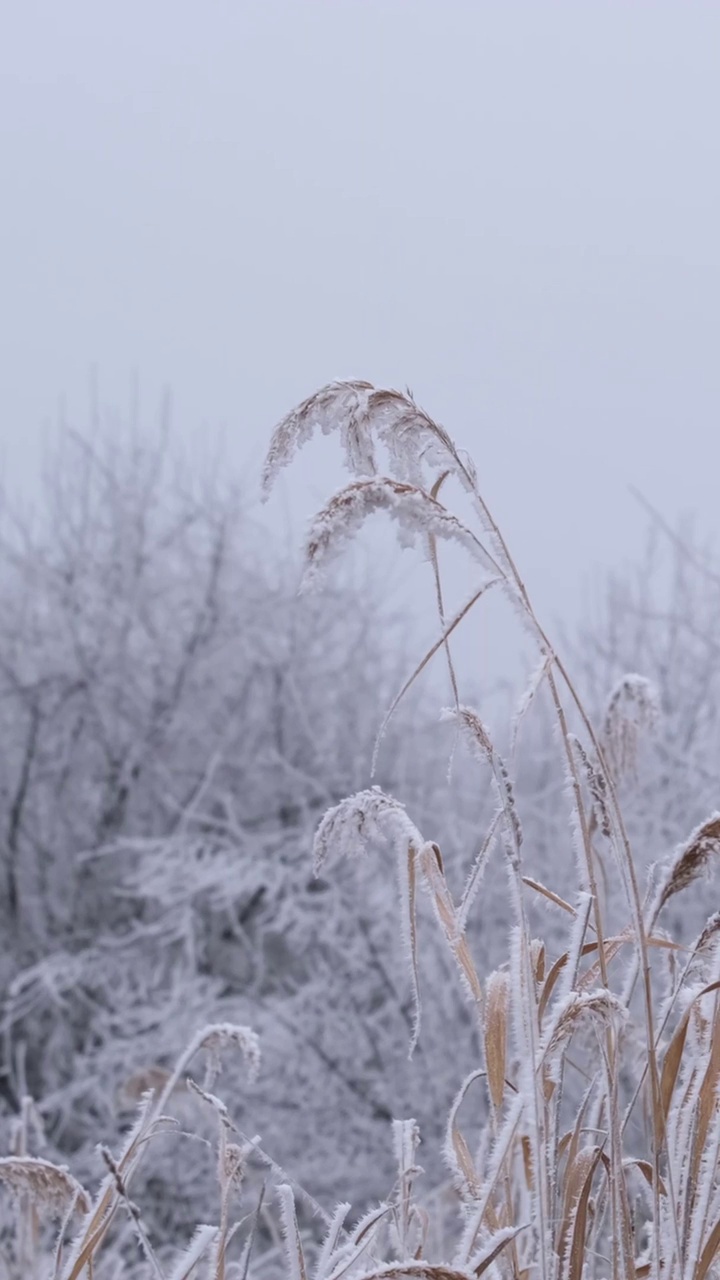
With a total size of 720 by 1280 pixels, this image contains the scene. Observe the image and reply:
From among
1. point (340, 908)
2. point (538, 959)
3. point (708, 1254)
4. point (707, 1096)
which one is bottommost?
point (708, 1254)

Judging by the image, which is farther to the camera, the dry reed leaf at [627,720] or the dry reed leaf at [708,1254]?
the dry reed leaf at [627,720]

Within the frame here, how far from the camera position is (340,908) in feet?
28.6

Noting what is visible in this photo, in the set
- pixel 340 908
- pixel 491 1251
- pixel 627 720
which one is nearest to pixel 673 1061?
pixel 491 1251

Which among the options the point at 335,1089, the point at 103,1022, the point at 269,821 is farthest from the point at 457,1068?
the point at 269,821

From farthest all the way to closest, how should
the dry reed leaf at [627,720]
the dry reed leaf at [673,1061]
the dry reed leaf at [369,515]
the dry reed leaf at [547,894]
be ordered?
1. the dry reed leaf at [627,720]
2. the dry reed leaf at [547,894]
3. the dry reed leaf at [673,1061]
4. the dry reed leaf at [369,515]

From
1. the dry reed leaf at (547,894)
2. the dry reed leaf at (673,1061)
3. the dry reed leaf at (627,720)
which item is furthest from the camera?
the dry reed leaf at (627,720)

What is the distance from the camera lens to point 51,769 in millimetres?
12422

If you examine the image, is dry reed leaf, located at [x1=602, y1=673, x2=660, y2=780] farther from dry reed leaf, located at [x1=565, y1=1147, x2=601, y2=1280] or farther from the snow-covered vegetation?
dry reed leaf, located at [x1=565, y1=1147, x2=601, y2=1280]

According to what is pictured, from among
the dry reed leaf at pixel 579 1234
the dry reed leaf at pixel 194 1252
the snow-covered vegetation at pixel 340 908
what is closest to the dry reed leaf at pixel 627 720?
the snow-covered vegetation at pixel 340 908

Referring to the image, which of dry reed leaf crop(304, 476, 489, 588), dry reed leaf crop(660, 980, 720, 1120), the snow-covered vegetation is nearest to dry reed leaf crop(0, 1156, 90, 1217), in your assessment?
the snow-covered vegetation

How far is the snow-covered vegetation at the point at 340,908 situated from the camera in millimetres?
999

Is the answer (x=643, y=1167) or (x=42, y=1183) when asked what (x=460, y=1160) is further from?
(x=42, y=1183)

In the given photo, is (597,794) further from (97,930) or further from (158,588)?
(158,588)

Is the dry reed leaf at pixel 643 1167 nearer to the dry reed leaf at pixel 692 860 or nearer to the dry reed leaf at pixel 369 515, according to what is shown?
the dry reed leaf at pixel 692 860
